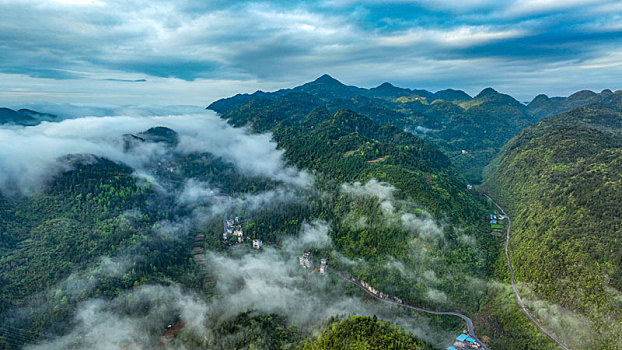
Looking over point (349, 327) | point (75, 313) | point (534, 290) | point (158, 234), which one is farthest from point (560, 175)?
point (75, 313)

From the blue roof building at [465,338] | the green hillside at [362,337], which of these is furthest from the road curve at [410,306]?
the green hillside at [362,337]

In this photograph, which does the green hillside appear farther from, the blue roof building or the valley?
the blue roof building

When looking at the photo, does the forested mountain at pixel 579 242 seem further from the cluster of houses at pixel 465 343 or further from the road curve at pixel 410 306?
the cluster of houses at pixel 465 343

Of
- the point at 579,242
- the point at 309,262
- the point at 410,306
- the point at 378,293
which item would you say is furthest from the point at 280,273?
the point at 579,242

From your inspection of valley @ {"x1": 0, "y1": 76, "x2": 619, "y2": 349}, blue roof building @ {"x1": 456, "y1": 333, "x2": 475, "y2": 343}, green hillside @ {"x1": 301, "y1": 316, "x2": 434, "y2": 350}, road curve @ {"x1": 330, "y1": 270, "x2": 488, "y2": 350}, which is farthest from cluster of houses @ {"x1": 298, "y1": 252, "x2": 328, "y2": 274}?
blue roof building @ {"x1": 456, "y1": 333, "x2": 475, "y2": 343}

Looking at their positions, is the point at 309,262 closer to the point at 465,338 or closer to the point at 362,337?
the point at 362,337

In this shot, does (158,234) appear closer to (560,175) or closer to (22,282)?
(22,282)

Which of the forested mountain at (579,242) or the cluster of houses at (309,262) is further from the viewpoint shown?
the cluster of houses at (309,262)
